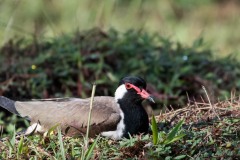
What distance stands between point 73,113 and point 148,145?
3.18ft

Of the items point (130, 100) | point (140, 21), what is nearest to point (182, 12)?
point (140, 21)

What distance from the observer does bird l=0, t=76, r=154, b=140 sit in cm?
516

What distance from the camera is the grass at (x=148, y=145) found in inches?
174

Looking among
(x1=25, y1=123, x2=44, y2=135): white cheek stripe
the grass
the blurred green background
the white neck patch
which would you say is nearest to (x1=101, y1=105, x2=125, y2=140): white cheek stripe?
the grass

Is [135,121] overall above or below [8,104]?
below

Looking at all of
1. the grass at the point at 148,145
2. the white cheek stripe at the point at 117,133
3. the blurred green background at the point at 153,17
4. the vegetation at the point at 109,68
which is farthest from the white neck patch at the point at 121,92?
the blurred green background at the point at 153,17

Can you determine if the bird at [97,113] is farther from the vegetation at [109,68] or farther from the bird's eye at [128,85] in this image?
the vegetation at [109,68]

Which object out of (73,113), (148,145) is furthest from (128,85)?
(148,145)

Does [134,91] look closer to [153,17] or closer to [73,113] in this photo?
[73,113]

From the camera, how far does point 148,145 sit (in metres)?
4.45

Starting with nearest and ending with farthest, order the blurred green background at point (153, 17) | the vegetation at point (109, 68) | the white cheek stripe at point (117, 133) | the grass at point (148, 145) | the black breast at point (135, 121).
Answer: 1. the grass at point (148, 145)
2. the white cheek stripe at point (117, 133)
3. the black breast at point (135, 121)
4. the vegetation at point (109, 68)
5. the blurred green background at point (153, 17)

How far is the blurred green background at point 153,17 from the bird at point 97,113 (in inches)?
149

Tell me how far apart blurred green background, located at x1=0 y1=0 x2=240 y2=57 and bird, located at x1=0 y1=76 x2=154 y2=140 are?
378 centimetres

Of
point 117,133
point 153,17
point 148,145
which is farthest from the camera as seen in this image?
point 153,17
